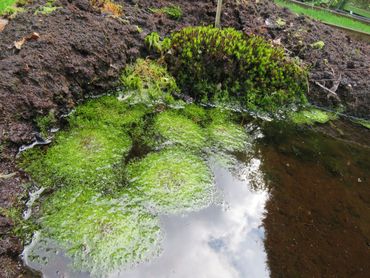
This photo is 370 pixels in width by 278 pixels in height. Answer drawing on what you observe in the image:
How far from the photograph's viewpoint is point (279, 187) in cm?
375

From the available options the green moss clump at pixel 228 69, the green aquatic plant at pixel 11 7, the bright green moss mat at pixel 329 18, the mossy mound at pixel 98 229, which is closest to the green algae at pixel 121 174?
the mossy mound at pixel 98 229

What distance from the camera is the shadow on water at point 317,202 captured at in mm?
3035

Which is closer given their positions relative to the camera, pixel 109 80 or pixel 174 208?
pixel 174 208

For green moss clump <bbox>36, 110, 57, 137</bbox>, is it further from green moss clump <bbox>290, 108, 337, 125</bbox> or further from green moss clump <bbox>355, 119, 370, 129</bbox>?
green moss clump <bbox>355, 119, 370, 129</bbox>

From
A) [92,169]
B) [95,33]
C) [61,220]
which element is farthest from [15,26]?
[61,220]

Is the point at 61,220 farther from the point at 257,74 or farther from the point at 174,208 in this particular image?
the point at 257,74

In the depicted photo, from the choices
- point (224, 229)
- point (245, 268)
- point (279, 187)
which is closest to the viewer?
point (245, 268)

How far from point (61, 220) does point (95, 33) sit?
274 cm

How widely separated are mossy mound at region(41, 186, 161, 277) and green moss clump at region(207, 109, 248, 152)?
151cm

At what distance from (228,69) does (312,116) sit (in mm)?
1485

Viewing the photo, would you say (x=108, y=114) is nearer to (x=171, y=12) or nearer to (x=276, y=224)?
(x=276, y=224)

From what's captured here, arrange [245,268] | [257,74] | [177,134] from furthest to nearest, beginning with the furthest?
1. [257,74]
2. [177,134]
3. [245,268]

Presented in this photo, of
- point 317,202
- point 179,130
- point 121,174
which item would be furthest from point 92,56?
point 317,202

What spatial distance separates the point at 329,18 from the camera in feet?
30.8
